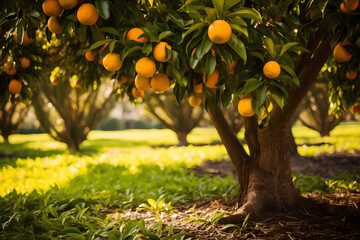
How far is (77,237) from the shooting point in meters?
2.15

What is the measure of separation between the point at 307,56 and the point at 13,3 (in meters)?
2.43

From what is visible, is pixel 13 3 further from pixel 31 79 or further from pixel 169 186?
pixel 169 186

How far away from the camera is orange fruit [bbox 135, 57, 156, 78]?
1546 millimetres

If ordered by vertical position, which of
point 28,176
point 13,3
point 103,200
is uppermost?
point 13,3

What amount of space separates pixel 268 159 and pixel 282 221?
0.59 m

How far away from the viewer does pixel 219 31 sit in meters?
1.35

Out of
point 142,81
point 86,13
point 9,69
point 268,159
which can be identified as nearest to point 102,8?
point 86,13

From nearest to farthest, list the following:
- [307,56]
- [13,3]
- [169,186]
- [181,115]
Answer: [13,3] → [307,56] → [169,186] → [181,115]

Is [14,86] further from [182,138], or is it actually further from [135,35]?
[182,138]

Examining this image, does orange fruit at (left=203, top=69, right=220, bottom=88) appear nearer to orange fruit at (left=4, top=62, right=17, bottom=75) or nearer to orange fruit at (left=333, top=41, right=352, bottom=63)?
orange fruit at (left=333, top=41, right=352, bottom=63)

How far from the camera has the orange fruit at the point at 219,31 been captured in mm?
1352

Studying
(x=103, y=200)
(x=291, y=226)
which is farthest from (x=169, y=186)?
(x=291, y=226)

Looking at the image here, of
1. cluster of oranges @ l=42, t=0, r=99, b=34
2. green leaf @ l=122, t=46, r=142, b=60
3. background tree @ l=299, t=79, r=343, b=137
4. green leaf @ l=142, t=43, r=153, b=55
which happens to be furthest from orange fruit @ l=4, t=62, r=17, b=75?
background tree @ l=299, t=79, r=343, b=137

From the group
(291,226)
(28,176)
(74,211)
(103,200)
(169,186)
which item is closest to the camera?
(291,226)
